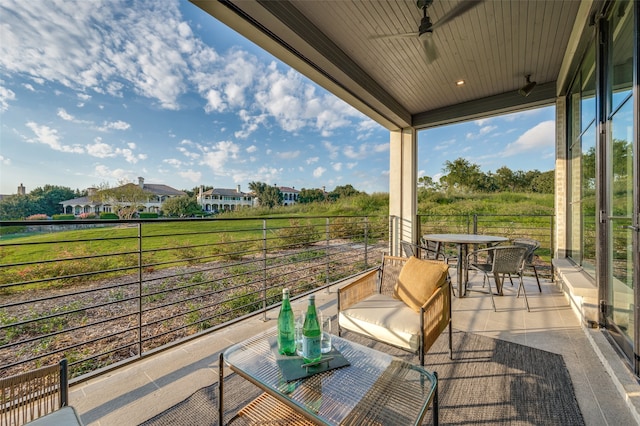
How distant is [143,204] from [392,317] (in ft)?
37.2

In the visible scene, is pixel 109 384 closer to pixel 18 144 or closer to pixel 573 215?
pixel 573 215

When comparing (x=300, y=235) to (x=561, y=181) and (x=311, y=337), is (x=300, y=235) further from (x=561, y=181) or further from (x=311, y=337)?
(x=561, y=181)

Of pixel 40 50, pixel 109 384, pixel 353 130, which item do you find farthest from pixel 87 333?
pixel 353 130

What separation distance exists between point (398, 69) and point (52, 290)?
8211mm

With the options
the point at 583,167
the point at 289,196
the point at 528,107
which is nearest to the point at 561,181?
the point at 583,167

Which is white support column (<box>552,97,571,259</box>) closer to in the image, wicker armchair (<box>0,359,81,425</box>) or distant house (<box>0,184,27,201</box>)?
wicker armchair (<box>0,359,81,425</box>)

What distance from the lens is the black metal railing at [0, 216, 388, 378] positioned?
1723mm

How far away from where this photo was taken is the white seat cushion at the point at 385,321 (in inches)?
65.6

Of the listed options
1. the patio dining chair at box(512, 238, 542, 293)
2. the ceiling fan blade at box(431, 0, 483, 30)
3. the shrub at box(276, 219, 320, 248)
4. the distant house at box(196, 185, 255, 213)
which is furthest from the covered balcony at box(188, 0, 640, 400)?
the distant house at box(196, 185, 255, 213)

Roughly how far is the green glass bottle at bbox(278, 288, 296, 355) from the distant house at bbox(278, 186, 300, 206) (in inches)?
388

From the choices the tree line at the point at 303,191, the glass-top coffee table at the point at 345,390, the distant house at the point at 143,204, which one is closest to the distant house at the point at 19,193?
the tree line at the point at 303,191

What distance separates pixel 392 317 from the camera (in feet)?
5.93

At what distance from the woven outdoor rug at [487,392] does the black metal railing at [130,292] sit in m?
0.62

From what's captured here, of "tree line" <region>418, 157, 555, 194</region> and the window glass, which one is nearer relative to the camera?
the window glass
